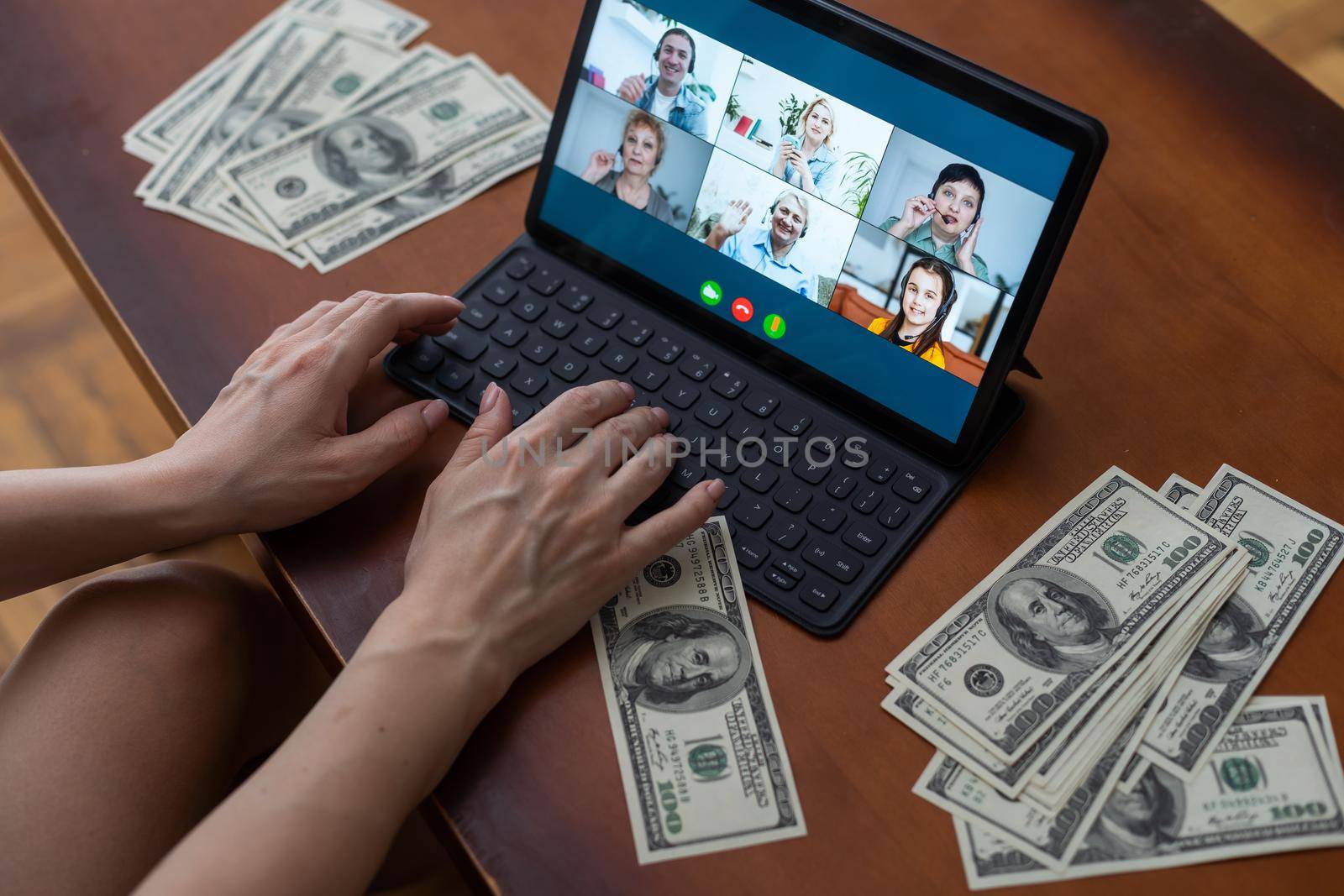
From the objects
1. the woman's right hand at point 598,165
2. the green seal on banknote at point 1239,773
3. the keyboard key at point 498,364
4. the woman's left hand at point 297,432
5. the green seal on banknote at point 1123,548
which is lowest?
the woman's left hand at point 297,432

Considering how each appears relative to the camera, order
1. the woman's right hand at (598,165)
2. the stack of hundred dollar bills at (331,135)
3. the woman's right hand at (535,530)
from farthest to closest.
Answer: the stack of hundred dollar bills at (331,135) < the woman's right hand at (598,165) < the woman's right hand at (535,530)

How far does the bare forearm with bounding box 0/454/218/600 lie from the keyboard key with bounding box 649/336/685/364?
37 centimetres

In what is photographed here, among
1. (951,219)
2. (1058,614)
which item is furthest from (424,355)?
(1058,614)

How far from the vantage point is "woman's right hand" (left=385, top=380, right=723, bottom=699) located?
0.72 m

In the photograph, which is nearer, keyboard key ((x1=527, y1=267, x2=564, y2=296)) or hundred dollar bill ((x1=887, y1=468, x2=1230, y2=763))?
hundred dollar bill ((x1=887, y1=468, x2=1230, y2=763))

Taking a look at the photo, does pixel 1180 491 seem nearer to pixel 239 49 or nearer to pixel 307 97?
pixel 307 97

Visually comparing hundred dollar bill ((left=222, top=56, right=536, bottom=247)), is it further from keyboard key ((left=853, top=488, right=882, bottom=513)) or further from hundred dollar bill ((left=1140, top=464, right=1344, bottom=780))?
hundred dollar bill ((left=1140, top=464, right=1344, bottom=780))

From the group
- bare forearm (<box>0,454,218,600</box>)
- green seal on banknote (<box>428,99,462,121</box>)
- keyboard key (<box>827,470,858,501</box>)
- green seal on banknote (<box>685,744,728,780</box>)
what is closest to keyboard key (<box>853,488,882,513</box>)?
keyboard key (<box>827,470,858,501</box>)

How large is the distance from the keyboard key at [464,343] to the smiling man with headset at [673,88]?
238 millimetres

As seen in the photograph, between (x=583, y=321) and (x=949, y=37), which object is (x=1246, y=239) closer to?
(x=949, y=37)

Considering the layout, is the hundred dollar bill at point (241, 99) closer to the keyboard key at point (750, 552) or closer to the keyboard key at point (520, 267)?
the keyboard key at point (520, 267)

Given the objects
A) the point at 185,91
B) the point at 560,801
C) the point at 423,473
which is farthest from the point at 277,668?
the point at 185,91

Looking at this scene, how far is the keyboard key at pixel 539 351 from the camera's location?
904 millimetres

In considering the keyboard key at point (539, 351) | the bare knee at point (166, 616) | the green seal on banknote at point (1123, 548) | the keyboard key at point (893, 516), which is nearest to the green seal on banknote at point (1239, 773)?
the green seal on banknote at point (1123, 548)
